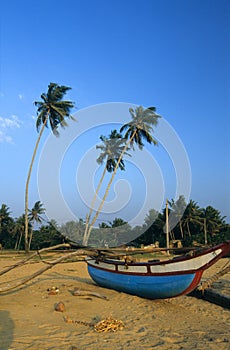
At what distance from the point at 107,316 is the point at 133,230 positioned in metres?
45.1

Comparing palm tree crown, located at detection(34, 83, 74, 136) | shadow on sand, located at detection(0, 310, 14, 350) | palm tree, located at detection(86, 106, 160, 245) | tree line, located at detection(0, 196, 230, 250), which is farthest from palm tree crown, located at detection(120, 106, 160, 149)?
shadow on sand, located at detection(0, 310, 14, 350)

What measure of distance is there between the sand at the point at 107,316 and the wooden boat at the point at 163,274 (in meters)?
0.35

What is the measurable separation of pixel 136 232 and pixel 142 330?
43.3m

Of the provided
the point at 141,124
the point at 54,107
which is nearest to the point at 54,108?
the point at 54,107

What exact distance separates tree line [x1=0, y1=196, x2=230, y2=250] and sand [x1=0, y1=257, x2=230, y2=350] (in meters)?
27.2

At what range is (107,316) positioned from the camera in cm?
661

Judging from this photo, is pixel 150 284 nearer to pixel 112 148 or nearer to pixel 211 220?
pixel 112 148

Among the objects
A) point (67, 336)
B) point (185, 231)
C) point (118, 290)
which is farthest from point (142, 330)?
point (185, 231)

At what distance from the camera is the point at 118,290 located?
911cm

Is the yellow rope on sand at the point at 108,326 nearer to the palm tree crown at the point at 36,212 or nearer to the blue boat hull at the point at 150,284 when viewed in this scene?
the blue boat hull at the point at 150,284

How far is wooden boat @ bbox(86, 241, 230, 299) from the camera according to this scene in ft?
24.2

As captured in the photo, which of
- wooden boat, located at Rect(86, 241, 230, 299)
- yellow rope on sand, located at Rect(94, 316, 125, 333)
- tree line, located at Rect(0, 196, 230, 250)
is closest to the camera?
yellow rope on sand, located at Rect(94, 316, 125, 333)

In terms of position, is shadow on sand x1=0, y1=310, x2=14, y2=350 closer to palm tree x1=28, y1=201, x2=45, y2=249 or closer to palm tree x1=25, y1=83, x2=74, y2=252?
palm tree x1=25, y1=83, x2=74, y2=252

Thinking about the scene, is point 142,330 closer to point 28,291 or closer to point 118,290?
point 118,290
